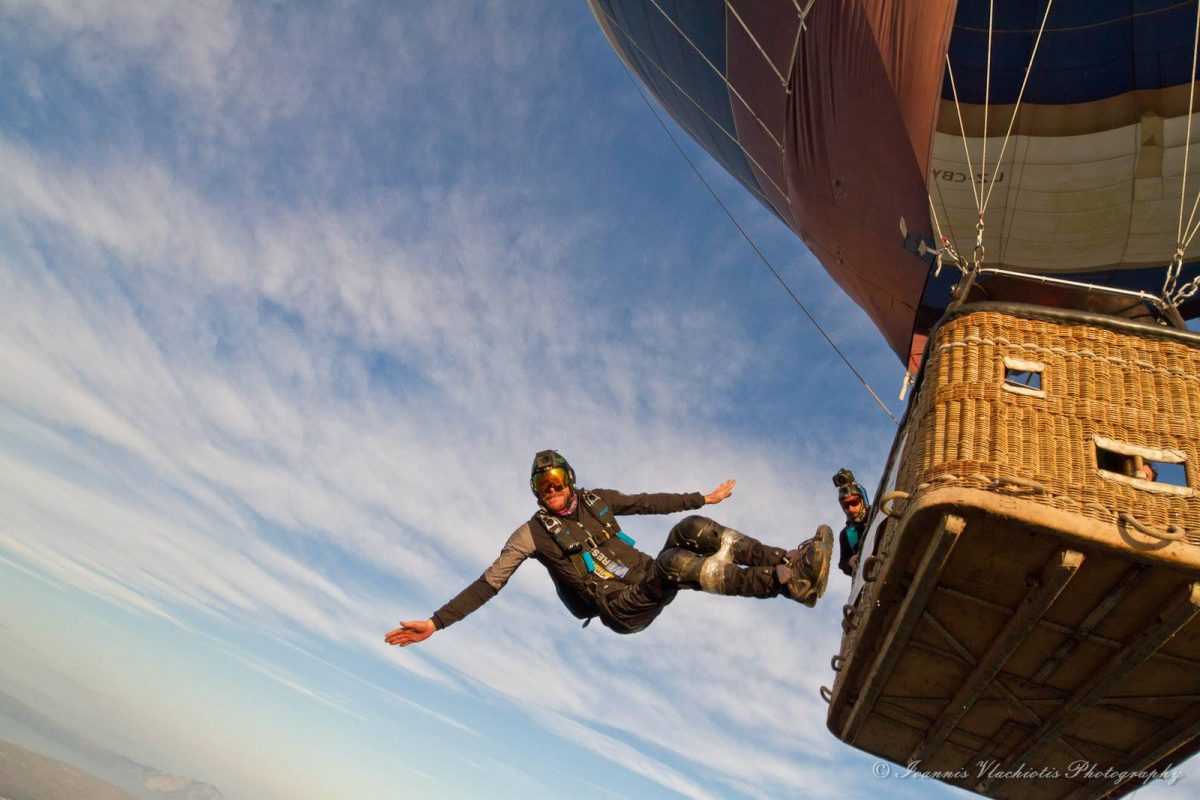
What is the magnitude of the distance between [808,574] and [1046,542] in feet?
4.45

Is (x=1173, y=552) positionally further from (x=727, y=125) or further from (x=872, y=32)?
(x=727, y=125)

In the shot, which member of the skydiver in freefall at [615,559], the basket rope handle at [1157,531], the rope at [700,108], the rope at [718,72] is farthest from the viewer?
the rope at [700,108]

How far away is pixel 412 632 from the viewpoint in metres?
4.75

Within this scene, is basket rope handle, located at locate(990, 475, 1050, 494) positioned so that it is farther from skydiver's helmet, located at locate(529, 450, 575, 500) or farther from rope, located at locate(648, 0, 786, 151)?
rope, located at locate(648, 0, 786, 151)

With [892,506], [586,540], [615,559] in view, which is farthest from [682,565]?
[892,506]

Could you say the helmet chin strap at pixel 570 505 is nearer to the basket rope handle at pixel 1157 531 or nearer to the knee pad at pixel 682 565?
the knee pad at pixel 682 565

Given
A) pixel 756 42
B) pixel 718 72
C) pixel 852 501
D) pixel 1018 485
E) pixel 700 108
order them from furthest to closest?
pixel 700 108
pixel 718 72
pixel 756 42
pixel 852 501
pixel 1018 485

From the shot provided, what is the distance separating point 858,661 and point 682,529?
3.68 ft

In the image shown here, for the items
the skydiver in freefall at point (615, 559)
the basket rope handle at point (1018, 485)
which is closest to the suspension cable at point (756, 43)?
the skydiver in freefall at point (615, 559)

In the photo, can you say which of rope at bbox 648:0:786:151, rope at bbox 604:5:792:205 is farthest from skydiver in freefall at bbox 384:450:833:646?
rope at bbox 604:5:792:205

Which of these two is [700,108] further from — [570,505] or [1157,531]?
[1157,531]

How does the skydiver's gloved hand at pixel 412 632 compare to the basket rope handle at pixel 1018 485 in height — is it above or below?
below

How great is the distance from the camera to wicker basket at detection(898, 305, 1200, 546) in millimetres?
2721

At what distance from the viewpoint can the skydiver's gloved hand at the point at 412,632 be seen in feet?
15.3
